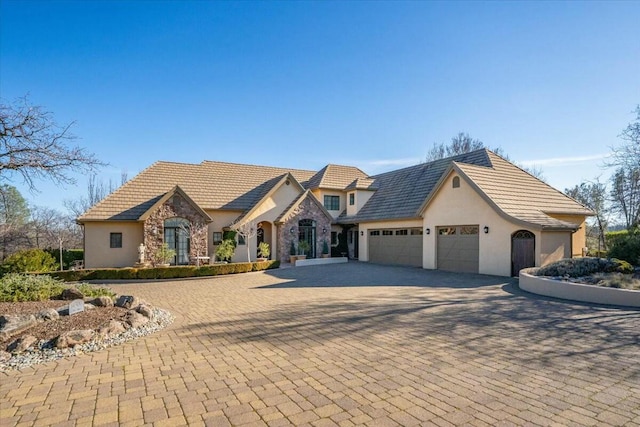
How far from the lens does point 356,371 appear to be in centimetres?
534

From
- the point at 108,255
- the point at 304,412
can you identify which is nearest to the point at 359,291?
the point at 304,412

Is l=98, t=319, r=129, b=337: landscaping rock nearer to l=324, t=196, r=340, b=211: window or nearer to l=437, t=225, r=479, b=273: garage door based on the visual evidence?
l=437, t=225, r=479, b=273: garage door

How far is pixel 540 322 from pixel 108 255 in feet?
68.3

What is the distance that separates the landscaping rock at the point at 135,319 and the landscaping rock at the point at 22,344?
1.65m

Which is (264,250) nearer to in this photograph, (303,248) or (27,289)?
(303,248)

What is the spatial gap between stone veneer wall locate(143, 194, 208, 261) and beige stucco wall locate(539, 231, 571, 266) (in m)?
17.9

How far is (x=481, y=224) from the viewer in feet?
56.3

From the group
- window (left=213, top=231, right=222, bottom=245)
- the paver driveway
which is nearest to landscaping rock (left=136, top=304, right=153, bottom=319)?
the paver driveway

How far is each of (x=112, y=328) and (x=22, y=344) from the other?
1.39m

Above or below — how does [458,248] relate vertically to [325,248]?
above

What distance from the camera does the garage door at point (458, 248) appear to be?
17.6m

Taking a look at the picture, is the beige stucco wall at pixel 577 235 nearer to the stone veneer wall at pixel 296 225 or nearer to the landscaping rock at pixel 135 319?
the stone veneer wall at pixel 296 225

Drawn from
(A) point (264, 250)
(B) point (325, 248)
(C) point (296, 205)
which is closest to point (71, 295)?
(A) point (264, 250)

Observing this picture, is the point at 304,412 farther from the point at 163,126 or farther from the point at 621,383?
the point at 163,126
